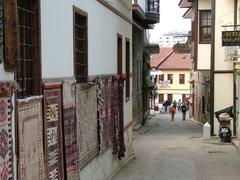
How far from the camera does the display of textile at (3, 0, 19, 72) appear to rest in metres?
6.71

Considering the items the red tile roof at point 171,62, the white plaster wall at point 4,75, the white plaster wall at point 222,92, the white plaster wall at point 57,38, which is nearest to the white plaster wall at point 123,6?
the white plaster wall at point 57,38

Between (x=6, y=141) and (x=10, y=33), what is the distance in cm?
125

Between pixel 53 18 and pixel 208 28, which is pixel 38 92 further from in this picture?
pixel 208 28

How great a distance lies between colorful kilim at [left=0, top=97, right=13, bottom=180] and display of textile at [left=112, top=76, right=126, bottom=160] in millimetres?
8354

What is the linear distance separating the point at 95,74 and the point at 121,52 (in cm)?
447

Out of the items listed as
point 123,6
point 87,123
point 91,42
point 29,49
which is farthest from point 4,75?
point 123,6

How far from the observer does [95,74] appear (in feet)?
42.8

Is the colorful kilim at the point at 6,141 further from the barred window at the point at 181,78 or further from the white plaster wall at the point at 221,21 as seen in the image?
the barred window at the point at 181,78

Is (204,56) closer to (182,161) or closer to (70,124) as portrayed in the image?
(182,161)

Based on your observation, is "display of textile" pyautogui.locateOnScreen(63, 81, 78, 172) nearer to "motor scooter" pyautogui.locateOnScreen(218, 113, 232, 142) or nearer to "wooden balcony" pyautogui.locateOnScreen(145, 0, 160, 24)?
"motor scooter" pyautogui.locateOnScreen(218, 113, 232, 142)

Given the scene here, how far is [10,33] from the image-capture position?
6.77 metres

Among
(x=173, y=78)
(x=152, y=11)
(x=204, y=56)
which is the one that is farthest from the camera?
(x=173, y=78)

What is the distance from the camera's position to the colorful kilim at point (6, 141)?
6602 millimetres

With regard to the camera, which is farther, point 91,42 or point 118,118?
point 118,118
